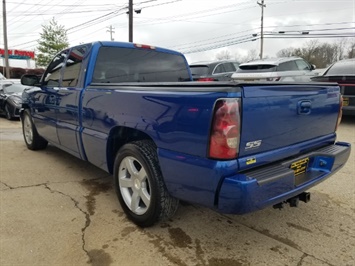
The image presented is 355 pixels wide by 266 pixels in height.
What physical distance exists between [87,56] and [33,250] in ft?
7.29

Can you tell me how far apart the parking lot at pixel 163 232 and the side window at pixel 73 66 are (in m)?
1.35

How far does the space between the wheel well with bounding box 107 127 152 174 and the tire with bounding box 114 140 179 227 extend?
0.15 m

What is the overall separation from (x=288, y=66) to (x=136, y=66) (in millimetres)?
Answer: 8094

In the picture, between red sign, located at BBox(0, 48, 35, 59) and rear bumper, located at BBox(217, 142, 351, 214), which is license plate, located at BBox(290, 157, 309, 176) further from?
red sign, located at BBox(0, 48, 35, 59)

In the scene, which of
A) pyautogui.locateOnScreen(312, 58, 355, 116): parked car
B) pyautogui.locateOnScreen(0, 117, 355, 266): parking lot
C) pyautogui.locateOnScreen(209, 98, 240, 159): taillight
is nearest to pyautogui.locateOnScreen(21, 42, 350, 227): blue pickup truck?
pyautogui.locateOnScreen(209, 98, 240, 159): taillight

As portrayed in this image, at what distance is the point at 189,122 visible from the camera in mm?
2299

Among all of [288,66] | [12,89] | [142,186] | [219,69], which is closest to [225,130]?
[142,186]

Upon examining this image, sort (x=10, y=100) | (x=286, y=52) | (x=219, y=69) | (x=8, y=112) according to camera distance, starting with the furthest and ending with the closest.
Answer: (x=286, y=52), (x=219, y=69), (x=8, y=112), (x=10, y=100)

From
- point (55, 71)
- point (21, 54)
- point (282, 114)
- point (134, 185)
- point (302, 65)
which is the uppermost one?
point (21, 54)

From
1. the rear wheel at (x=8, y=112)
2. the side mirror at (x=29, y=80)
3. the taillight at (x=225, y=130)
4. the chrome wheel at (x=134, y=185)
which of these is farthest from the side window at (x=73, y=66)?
the rear wheel at (x=8, y=112)

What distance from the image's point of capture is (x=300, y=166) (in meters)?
2.74

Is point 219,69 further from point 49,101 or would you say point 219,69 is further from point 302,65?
point 49,101

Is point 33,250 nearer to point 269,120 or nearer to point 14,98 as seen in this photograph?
point 269,120

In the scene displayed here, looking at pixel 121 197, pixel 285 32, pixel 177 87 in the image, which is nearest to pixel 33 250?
pixel 121 197
